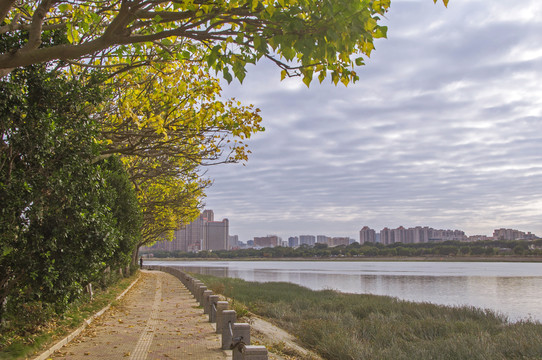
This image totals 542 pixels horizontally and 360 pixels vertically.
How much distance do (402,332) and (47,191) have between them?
11079 millimetres

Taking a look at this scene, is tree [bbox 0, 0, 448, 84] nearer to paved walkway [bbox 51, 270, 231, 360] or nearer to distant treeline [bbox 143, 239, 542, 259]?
paved walkway [bbox 51, 270, 231, 360]

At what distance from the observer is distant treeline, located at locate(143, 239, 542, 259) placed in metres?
96.1

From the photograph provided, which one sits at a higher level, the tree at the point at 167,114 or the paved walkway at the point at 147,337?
the tree at the point at 167,114

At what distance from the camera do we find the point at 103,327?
10.3 m

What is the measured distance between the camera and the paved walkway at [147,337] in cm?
757

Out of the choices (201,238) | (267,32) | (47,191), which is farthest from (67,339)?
(201,238)

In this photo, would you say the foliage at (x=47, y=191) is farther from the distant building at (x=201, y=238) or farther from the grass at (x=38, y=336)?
the distant building at (x=201, y=238)

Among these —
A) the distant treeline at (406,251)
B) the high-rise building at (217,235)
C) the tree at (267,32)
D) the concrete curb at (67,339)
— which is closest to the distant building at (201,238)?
the high-rise building at (217,235)

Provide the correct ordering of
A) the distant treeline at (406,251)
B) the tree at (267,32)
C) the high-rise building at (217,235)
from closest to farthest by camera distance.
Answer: the tree at (267,32) < the distant treeline at (406,251) < the high-rise building at (217,235)

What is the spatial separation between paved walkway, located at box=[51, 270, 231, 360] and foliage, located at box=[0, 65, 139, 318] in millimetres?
1139

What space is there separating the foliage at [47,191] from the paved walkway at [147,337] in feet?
3.74

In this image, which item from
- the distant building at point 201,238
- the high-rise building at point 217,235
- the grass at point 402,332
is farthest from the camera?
the high-rise building at point 217,235

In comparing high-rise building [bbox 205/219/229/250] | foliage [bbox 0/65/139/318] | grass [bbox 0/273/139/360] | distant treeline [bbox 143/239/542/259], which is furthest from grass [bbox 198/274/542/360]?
high-rise building [bbox 205/219/229/250]

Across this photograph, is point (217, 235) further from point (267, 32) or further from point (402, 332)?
point (267, 32)
